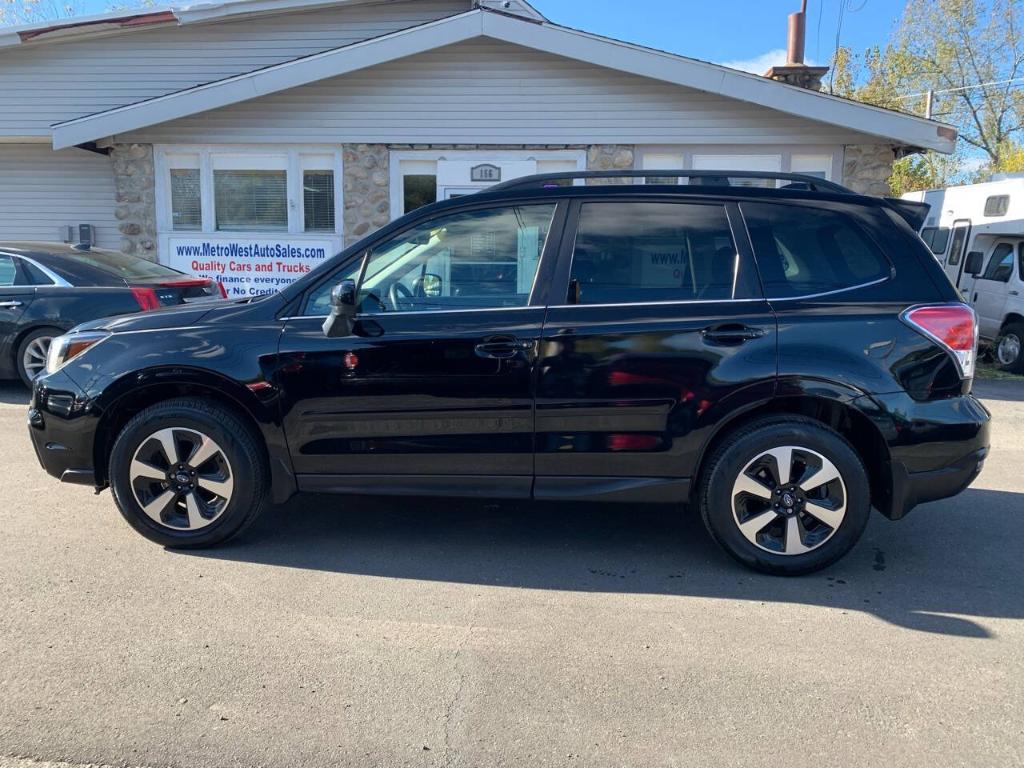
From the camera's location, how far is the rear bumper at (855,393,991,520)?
3.78 m

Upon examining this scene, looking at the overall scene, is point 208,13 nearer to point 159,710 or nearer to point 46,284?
point 46,284

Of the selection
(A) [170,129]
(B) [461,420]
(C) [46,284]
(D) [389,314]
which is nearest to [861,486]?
(B) [461,420]

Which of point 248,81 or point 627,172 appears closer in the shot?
point 627,172

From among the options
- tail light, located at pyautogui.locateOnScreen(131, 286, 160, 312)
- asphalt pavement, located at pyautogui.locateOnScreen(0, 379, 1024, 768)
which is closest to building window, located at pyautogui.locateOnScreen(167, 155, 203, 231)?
tail light, located at pyautogui.locateOnScreen(131, 286, 160, 312)

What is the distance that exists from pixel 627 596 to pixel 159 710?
2.01 m

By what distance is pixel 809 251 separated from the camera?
3.98m

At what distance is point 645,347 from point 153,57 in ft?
40.3

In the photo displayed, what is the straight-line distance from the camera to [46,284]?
8133mm

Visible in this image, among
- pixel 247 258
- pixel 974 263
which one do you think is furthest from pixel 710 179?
pixel 974 263

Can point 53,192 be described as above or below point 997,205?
below

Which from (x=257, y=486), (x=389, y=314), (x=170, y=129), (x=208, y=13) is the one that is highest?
(x=208, y=13)

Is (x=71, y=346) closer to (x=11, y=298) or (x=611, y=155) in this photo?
(x=11, y=298)

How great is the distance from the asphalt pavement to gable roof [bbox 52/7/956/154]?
707 cm

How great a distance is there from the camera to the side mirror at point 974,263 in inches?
487
